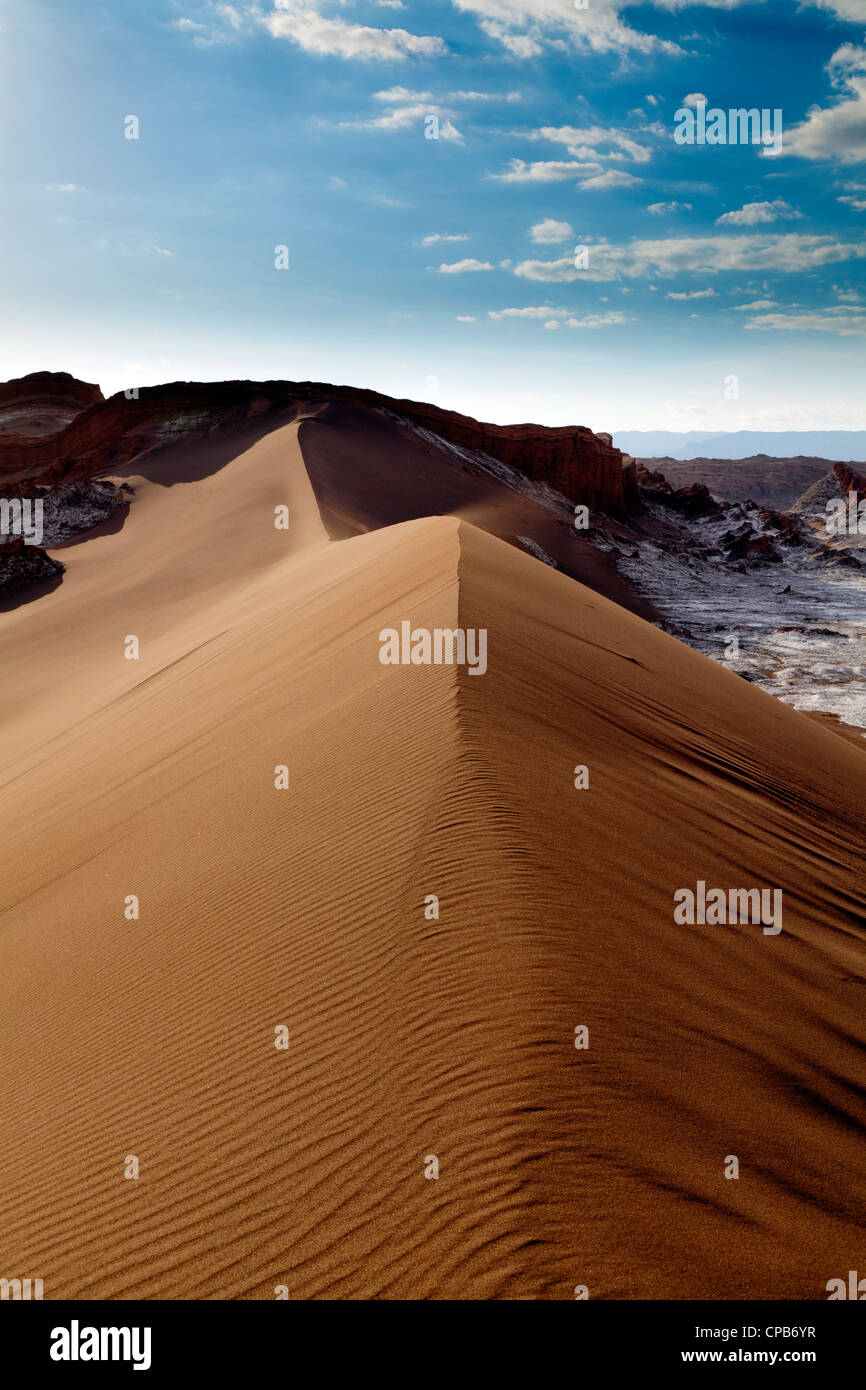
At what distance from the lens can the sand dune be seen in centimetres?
263

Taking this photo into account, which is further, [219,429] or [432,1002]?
[219,429]

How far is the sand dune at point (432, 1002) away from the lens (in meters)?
2.63

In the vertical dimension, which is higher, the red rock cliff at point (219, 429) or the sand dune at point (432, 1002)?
the red rock cliff at point (219, 429)

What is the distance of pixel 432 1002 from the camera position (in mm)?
3406

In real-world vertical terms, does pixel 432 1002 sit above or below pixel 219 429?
below

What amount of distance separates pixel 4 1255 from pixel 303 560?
16.0 meters

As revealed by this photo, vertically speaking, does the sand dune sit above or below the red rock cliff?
below

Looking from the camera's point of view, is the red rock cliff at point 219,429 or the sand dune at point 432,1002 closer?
the sand dune at point 432,1002

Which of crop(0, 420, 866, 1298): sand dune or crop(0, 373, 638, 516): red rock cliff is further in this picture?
crop(0, 373, 638, 516): red rock cliff

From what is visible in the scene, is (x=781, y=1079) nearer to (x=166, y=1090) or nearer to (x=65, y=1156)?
(x=166, y=1090)

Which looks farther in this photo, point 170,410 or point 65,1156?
point 170,410
